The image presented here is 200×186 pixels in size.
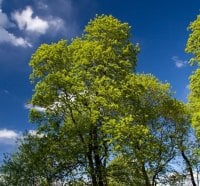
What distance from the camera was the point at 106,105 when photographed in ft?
166

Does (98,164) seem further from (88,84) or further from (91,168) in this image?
(88,84)

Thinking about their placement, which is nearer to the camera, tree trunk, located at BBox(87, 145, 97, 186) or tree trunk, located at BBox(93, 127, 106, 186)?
tree trunk, located at BBox(93, 127, 106, 186)

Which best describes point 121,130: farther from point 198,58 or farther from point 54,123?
point 198,58

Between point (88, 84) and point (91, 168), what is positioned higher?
point (88, 84)

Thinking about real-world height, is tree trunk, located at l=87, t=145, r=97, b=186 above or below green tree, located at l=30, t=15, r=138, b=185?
below

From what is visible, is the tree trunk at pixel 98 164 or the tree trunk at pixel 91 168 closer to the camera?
the tree trunk at pixel 98 164

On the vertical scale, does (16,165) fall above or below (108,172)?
above

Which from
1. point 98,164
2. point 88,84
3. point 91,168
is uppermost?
point 88,84

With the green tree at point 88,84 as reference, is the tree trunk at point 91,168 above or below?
below

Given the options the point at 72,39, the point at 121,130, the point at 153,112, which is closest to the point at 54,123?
the point at 121,130

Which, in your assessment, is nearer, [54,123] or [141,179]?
[54,123]

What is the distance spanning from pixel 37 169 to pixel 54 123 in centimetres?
589

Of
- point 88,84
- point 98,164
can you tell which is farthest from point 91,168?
point 88,84

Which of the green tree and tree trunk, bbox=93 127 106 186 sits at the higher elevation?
the green tree
